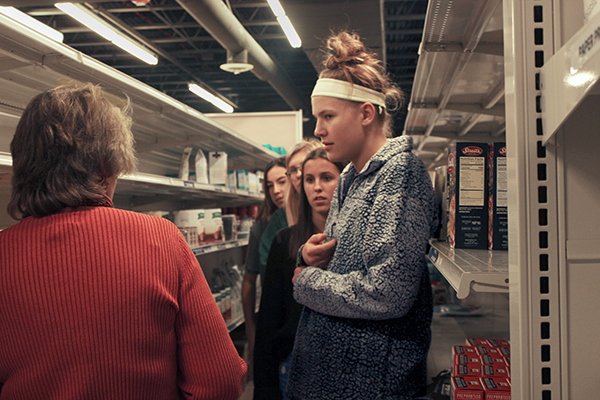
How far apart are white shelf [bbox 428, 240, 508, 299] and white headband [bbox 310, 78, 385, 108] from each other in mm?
587

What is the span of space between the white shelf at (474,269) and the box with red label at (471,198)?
41 mm

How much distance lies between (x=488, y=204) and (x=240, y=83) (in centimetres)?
1287

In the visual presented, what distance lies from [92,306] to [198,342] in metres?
0.28

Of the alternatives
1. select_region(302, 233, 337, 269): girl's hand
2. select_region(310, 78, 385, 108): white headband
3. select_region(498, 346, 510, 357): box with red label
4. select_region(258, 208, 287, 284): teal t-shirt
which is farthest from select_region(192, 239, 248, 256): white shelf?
select_region(498, 346, 510, 357): box with red label

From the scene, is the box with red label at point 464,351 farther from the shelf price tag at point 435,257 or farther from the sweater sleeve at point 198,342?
the sweater sleeve at point 198,342

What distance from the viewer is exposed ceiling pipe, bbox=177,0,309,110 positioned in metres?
5.68

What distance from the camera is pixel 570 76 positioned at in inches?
25.4

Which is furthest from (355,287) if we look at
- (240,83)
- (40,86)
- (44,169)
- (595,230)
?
(240,83)

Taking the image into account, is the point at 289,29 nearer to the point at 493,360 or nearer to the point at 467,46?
the point at 467,46

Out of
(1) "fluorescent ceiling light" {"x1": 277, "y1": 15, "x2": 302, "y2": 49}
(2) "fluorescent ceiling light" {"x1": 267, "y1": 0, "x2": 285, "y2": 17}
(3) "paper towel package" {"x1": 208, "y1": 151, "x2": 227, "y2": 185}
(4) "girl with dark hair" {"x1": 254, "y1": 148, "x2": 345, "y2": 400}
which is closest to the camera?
(4) "girl with dark hair" {"x1": 254, "y1": 148, "x2": 345, "y2": 400}

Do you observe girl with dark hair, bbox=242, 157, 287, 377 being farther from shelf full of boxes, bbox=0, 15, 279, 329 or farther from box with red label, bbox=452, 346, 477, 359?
box with red label, bbox=452, 346, 477, 359

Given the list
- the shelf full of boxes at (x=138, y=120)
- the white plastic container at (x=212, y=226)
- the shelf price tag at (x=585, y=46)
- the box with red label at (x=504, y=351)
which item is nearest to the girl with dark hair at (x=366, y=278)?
the box with red label at (x=504, y=351)

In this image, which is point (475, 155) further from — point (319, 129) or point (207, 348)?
point (207, 348)

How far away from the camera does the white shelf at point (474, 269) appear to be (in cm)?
86
